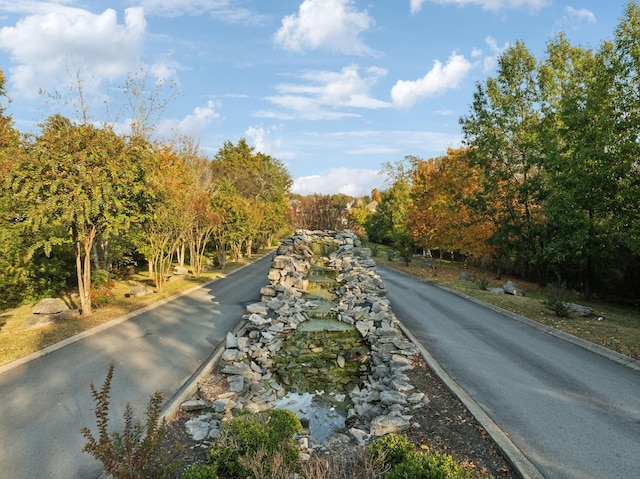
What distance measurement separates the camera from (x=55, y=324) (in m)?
13.4

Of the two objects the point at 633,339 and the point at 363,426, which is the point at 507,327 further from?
the point at 363,426

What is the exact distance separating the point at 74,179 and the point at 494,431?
14.1 metres

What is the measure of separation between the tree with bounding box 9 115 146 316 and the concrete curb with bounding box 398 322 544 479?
1202cm

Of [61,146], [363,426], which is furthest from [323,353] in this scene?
[61,146]

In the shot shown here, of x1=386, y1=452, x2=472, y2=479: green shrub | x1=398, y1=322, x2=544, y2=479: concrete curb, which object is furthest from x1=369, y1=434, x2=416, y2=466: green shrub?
x1=398, y1=322, x2=544, y2=479: concrete curb

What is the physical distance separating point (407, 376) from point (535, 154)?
74.7 ft

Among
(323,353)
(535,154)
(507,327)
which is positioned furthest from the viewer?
(535,154)

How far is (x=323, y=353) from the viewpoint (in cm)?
1201

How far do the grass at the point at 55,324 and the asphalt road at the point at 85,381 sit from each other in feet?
2.52

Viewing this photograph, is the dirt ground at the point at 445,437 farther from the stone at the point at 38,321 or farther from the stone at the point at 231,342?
the stone at the point at 38,321

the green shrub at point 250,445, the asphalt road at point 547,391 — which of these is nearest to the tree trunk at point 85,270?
the green shrub at point 250,445

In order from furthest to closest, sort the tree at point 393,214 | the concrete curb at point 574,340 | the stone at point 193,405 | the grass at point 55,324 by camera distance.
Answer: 1. the tree at point 393,214
2. the grass at point 55,324
3. the concrete curb at point 574,340
4. the stone at point 193,405

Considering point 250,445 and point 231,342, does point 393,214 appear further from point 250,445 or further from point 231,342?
point 250,445

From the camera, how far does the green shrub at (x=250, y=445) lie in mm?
5359
